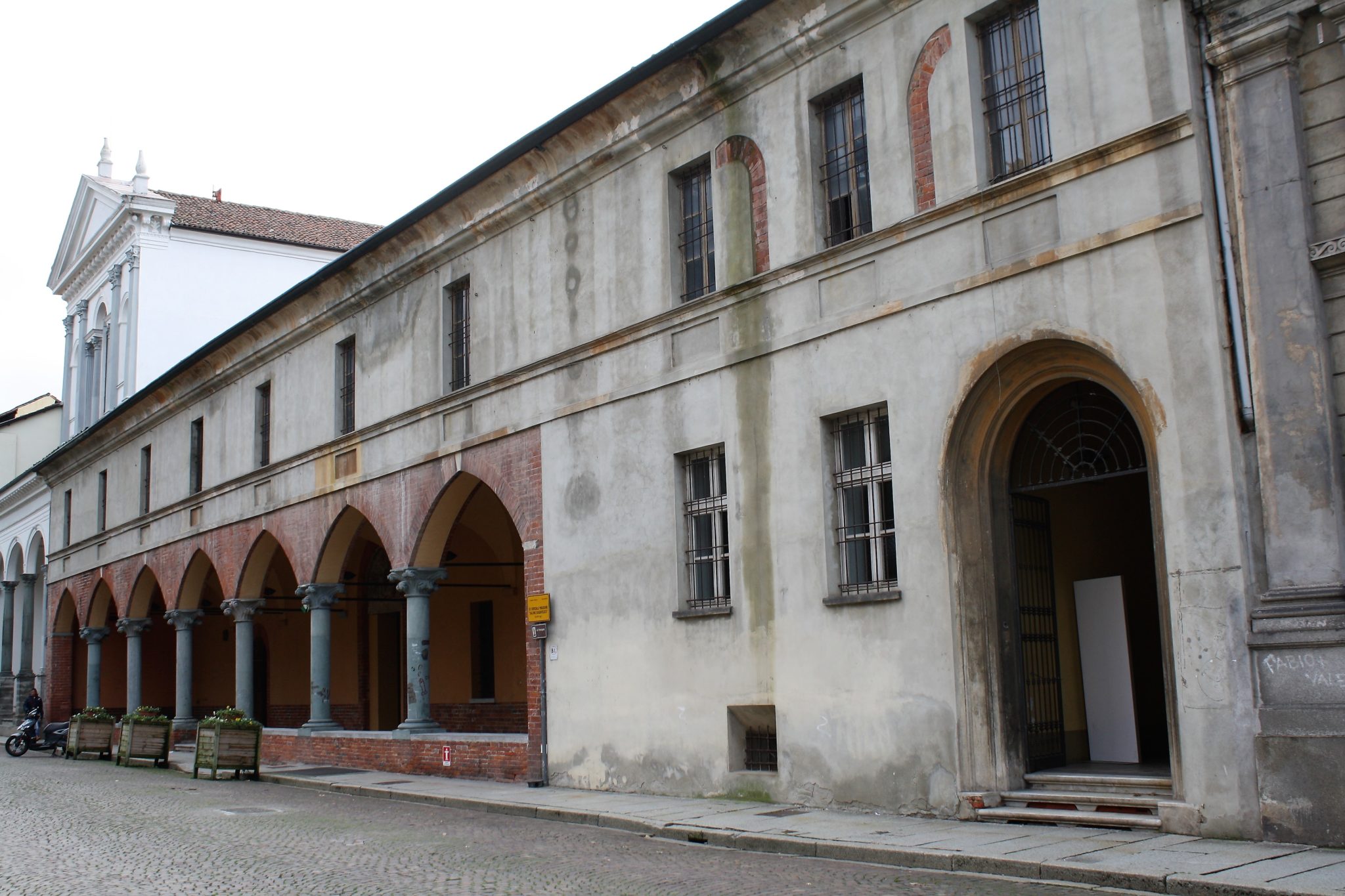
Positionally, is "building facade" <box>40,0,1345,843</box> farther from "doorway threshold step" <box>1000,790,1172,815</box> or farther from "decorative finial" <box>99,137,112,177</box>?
"decorative finial" <box>99,137,112,177</box>

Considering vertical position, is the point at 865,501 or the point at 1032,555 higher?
the point at 865,501

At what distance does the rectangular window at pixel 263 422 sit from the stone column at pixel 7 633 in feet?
79.1

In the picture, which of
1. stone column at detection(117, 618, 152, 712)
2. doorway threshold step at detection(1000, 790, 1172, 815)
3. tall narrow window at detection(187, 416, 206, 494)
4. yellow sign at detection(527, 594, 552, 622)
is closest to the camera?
doorway threshold step at detection(1000, 790, 1172, 815)

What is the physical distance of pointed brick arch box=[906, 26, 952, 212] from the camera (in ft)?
38.2

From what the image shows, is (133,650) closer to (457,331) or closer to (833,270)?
(457,331)

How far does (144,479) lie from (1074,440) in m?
24.6

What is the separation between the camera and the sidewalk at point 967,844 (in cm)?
764

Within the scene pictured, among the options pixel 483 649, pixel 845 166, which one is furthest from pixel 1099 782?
pixel 483 649

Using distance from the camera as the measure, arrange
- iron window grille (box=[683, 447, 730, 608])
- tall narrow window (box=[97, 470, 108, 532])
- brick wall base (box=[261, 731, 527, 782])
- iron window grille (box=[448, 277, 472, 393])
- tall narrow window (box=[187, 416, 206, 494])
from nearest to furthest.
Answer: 1. iron window grille (box=[683, 447, 730, 608])
2. brick wall base (box=[261, 731, 527, 782])
3. iron window grille (box=[448, 277, 472, 393])
4. tall narrow window (box=[187, 416, 206, 494])
5. tall narrow window (box=[97, 470, 108, 532])

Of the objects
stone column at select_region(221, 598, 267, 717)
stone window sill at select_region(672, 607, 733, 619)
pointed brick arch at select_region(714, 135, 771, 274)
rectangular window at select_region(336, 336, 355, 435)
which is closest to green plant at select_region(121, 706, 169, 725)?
stone column at select_region(221, 598, 267, 717)

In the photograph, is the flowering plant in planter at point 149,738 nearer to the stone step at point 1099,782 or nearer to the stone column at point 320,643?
the stone column at point 320,643


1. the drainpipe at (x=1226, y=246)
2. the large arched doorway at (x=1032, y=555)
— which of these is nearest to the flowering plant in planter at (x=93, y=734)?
the large arched doorway at (x=1032, y=555)

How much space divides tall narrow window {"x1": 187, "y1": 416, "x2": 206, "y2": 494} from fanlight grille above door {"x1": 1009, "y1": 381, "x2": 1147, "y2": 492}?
20.0 meters

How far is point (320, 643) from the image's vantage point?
21.7 m
